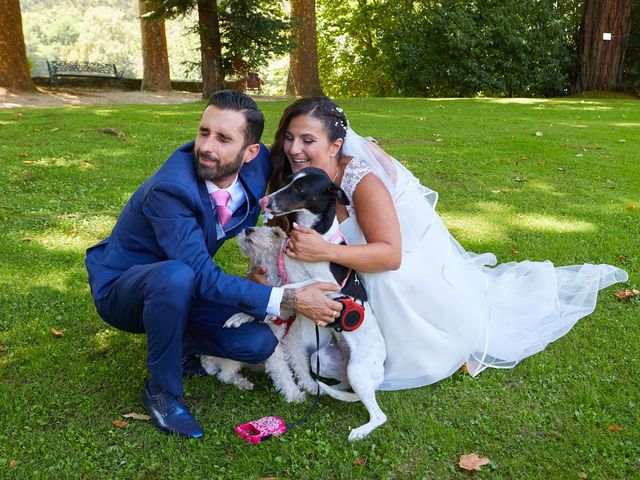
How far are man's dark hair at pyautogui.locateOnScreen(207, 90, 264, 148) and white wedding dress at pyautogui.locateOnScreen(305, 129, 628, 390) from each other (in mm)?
586

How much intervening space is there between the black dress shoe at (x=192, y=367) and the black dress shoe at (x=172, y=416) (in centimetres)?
47

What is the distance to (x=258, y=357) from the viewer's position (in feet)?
10.5

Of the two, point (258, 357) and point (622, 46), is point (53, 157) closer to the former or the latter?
point (258, 357)

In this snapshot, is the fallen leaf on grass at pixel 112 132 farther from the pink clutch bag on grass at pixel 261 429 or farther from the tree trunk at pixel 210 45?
the pink clutch bag on grass at pixel 261 429

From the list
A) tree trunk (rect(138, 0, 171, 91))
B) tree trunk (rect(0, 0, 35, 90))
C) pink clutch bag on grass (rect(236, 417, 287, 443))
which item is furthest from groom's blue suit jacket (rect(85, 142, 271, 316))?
tree trunk (rect(138, 0, 171, 91))

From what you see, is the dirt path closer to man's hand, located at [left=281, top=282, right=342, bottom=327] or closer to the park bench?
the park bench

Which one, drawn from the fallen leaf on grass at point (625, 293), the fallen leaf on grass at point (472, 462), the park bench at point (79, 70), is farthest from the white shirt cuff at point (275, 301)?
the park bench at point (79, 70)

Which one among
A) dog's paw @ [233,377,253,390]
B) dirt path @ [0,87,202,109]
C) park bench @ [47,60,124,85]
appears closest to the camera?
dog's paw @ [233,377,253,390]

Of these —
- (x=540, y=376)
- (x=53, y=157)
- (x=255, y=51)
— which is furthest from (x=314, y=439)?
(x=255, y=51)

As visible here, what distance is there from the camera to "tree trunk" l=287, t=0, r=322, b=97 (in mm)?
17859

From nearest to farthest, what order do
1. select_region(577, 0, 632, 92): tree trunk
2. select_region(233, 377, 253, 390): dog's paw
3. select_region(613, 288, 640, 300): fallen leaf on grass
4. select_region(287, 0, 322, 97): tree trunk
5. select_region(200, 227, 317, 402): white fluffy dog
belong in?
select_region(200, 227, 317, 402): white fluffy dog < select_region(233, 377, 253, 390): dog's paw < select_region(613, 288, 640, 300): fallen leaf on grass < select_region(287, 0, 322, 97): tree trunk < select_region(577, 0, 632, 92): tree trunk

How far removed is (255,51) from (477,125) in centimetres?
590

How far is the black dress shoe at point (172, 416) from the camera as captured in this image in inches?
117

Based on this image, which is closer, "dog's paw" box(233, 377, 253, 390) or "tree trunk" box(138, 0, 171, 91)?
"dog's paw" box(233, 377, 253, 390)
